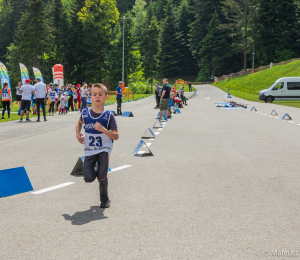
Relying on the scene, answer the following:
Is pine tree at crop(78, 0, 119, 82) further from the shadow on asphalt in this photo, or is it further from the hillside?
the shadow on asphalt

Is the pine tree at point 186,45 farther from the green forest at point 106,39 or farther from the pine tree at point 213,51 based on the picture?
the green forest at point 106,39

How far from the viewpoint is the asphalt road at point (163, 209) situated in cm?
→ 384

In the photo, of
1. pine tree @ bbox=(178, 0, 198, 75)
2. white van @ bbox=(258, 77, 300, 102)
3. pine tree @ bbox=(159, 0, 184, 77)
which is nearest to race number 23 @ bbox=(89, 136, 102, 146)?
white van @ bbox=(258, 77, 300, 102)

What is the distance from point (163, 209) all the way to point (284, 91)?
36.5 m

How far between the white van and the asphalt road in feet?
100

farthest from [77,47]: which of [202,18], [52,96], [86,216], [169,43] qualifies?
[86,216]

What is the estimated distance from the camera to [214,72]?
335 ft

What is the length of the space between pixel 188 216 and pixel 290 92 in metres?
36.7

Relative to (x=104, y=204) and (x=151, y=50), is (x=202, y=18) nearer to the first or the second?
(x=151, y=50)

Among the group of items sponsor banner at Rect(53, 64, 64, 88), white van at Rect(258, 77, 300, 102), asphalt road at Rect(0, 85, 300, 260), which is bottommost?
asphalt road at Rect(0, 85, 300, 260)

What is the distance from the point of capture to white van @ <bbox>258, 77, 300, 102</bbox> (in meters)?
38.9

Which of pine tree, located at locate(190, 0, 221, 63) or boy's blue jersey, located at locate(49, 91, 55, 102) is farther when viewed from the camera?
pine tree, located at locate(190, 0, 221, 63)

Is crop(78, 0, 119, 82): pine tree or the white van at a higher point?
crop(78, 0, 119, 82): pine tree

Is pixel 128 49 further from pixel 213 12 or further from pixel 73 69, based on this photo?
pixel 213 12
